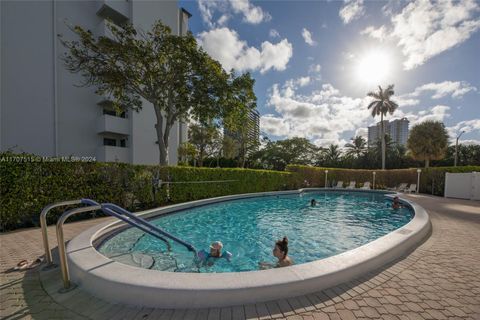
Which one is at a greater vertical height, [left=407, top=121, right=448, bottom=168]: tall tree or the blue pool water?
[left=407, top=121, right=448, bottom=168]: tall tree

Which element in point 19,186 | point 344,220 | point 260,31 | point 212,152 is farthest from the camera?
point 212,152

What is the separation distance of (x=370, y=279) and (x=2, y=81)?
21162 mm

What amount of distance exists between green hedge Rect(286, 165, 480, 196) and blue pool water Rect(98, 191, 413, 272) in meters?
11.1

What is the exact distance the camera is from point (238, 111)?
564 inches

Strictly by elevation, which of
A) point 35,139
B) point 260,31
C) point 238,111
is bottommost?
point 35,139

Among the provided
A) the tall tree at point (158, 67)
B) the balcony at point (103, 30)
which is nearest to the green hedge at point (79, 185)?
the tall tree at point (158, 67)

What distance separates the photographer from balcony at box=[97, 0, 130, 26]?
16953mm

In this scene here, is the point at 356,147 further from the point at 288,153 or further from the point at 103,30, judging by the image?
the point at 103,30

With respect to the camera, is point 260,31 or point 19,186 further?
point 260,31

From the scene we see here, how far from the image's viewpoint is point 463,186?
1498cm

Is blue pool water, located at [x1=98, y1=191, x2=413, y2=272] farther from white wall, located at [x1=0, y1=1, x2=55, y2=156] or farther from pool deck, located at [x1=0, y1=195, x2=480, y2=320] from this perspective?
Result: white wall, located at [x1=0, y1=1, x2=55, y2=156]

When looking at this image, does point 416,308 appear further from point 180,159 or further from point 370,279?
point 180,159

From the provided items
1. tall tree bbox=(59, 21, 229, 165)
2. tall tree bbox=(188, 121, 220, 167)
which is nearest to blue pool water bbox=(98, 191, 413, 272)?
tall tree bbox=(59, 21, 229, 165)

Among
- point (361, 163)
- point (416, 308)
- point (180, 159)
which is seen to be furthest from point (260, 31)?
point (361, 163)
